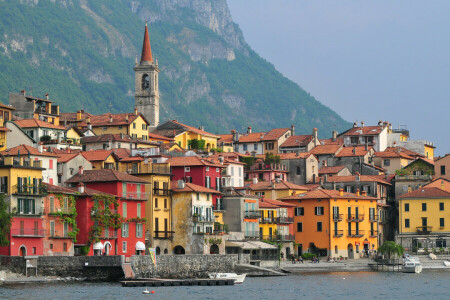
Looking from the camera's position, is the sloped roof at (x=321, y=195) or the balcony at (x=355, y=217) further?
the balcony at (x=355, y=217)

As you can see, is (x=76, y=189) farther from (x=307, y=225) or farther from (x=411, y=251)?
(x=411, y=251)

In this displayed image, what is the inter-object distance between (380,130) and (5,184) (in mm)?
92386

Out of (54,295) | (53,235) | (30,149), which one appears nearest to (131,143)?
(30,149)

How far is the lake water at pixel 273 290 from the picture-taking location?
80438 mm

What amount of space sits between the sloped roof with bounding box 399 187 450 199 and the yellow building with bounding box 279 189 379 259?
8.22 meters

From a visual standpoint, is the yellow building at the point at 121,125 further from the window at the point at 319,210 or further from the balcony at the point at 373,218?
the balcony at the point at 373,218

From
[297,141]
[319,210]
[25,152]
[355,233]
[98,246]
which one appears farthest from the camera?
[297,141]

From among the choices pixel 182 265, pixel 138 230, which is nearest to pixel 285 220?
pixel 138 230

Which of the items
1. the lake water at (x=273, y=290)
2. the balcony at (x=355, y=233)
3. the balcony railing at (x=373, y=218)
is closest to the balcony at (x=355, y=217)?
the balcony at (x=355, y=233)

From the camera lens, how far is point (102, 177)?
10238 centimetres

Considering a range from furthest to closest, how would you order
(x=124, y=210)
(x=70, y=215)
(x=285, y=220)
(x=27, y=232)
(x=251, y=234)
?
(x=285, y=220)
(x=251, y=234)
(x=124, y=210)
(x=70, y=215)
(x=27, y=232)

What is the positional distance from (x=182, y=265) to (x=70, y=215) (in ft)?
35.4

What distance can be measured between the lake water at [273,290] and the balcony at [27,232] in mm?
6116

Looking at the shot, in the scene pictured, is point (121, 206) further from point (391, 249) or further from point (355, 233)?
point (355, 233)
